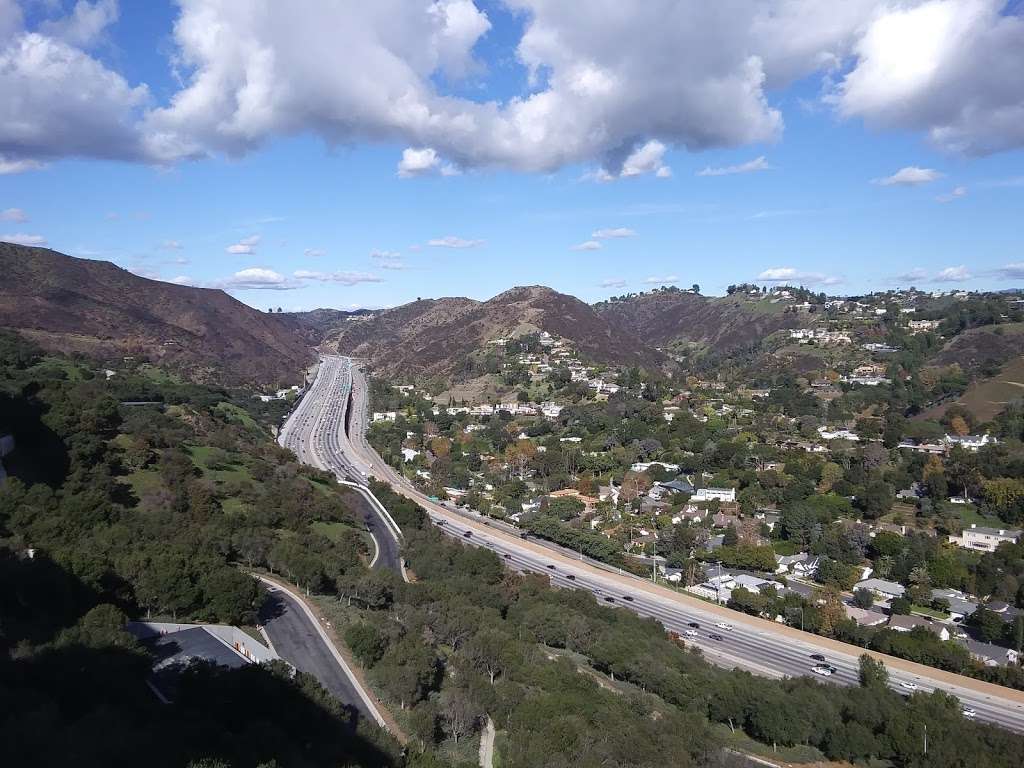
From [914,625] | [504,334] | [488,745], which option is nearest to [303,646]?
[488,745]

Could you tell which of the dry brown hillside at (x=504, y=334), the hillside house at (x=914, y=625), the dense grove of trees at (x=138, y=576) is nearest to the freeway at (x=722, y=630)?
the hillside house at (x=914, y=625)

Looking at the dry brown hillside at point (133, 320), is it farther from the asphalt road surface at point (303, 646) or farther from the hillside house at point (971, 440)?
the hillside house at point (971, 440)

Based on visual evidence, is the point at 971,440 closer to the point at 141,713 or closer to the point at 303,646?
the point at 303,646

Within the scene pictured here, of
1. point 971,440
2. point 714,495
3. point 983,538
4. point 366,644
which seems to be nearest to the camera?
point 366,644

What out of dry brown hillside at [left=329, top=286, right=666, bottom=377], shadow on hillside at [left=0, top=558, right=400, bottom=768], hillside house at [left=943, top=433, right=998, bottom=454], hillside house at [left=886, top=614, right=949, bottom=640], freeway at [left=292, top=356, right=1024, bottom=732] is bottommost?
freeway at [left=292, top=356, right=1024, bottom=732]

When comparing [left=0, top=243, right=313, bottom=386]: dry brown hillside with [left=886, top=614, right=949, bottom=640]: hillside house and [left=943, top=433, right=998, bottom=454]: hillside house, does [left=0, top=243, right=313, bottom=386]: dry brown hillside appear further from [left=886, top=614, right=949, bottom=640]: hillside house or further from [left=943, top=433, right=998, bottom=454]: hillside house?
[left=943, top=433, right=998, bottom=454]: hillside house

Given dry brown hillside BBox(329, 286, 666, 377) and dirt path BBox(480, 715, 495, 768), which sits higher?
dry brown hillside BBox(329, 286, 666, 377)

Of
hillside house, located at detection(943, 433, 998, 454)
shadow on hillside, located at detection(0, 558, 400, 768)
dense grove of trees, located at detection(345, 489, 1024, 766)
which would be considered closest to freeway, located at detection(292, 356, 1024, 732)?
dense grove of trees, located at detection(345, 489, 1024, 766)
